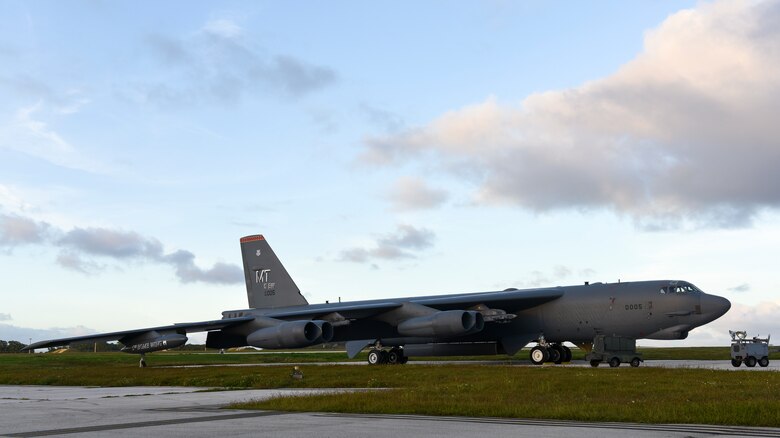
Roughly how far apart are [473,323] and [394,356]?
22.4 ft

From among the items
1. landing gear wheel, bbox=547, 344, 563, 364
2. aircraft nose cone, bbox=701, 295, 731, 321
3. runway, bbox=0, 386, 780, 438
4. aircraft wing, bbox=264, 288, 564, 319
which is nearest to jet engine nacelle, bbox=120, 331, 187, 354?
aircraft wing, bbox=264, 288, 564, 319

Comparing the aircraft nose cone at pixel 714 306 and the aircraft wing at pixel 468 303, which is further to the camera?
the aircraft wing at pixel 468 303

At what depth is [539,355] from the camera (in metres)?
35.6

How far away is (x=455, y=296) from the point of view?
3916 centimetres

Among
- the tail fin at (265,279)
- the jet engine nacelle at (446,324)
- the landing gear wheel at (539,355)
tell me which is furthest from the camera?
the tail fin at (265,279)

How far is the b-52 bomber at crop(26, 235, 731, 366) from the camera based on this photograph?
107ft

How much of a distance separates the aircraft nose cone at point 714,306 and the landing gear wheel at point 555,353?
23.6 feet

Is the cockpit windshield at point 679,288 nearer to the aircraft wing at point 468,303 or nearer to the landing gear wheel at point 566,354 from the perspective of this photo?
the aircraft wing at point 468,303

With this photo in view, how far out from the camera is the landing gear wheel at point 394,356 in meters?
38.8

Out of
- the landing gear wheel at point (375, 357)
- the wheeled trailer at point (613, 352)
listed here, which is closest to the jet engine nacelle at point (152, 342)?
the landing gear wheel at point (375, 357)

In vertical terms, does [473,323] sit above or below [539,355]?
above

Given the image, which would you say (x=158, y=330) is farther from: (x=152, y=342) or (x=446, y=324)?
(x=446, y=324)

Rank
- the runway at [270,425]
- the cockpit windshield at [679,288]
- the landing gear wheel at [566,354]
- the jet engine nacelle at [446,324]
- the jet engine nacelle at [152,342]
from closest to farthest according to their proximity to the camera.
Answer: the runway at [270,425] → the cockpit windshield at [679,288] → the jet engine nacelle at [446,324] → the landing gear wheel at [566,354] → the jet engine nacelle at [152,342]

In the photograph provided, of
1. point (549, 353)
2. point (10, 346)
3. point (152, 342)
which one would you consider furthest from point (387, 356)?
point (10, 346)
